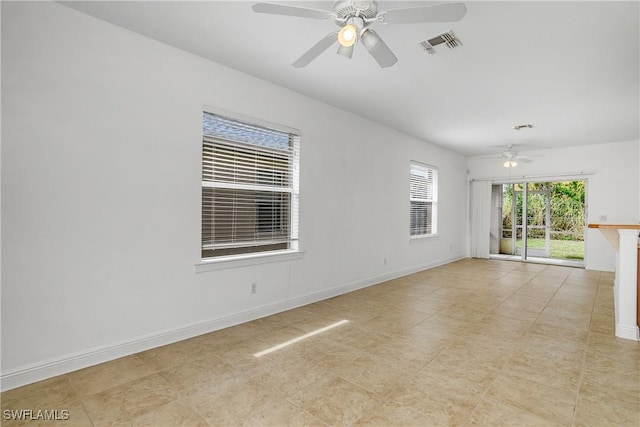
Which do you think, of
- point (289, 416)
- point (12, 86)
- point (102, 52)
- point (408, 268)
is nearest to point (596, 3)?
point (289, 416)

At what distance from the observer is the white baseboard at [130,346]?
2.22 m

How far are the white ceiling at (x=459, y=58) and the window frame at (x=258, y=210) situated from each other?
A: 20.2 inches

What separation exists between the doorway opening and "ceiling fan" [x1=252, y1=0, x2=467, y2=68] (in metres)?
Result: 7.87

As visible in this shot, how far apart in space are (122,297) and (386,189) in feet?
13.8

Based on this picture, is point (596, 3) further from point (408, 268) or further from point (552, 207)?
point (552, 207)

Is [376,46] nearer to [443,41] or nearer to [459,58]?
[443,41]

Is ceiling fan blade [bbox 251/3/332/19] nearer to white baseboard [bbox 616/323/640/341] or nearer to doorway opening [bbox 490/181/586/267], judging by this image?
white baseboard [bbox 616/323/640/341]

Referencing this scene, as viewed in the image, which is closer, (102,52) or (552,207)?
(102,52)

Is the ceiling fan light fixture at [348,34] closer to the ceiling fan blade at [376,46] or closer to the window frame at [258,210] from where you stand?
the ceiling fan blade at [376,46]

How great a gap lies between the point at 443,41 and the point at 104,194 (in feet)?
10.1

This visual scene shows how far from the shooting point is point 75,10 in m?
2.42

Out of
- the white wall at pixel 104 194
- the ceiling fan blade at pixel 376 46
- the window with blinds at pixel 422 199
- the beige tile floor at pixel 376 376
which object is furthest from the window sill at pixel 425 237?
the ceiling fan blade at pixel 376 46

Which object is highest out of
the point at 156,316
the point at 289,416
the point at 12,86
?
the point at 12,86

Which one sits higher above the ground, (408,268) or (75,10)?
(75,10)
